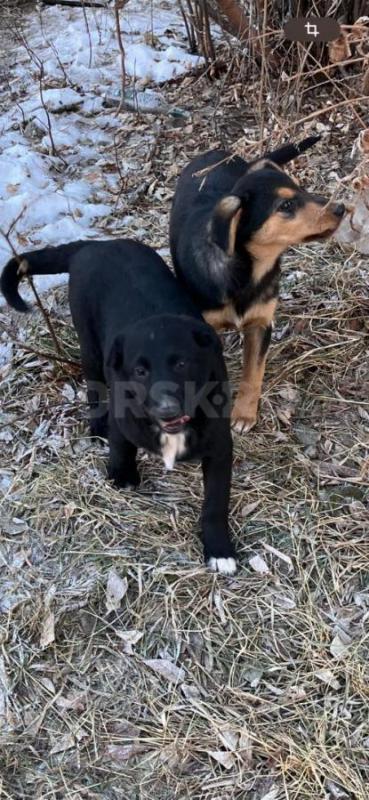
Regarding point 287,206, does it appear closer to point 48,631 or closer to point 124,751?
point 48,631

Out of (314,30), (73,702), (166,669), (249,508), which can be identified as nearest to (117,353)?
(249,508)

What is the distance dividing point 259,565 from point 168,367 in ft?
3.50

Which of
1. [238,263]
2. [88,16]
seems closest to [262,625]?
[238,263]

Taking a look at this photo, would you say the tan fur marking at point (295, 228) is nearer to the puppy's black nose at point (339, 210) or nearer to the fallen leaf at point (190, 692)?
the puppy's black nose at point (339, 210)

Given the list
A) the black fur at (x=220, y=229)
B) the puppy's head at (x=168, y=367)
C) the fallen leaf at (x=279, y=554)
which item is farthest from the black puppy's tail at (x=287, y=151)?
the fallen leaf at (x=279, y=554)

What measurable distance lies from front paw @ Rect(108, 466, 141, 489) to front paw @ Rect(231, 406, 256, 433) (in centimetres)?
62

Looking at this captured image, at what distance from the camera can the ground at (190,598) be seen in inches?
116

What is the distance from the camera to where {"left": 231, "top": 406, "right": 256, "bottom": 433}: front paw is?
166 inches

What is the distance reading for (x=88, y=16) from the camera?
8461 mm

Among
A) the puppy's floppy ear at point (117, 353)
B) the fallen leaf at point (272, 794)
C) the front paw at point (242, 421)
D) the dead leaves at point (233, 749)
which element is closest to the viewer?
the fallen leaf at point (272, 794)

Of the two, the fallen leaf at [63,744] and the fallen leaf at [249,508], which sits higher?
the fallen leaf at [249,508]

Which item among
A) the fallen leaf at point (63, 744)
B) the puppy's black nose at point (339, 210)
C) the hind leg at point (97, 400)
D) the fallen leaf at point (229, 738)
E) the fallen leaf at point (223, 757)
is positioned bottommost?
the fallen leaf at point (223, 757)

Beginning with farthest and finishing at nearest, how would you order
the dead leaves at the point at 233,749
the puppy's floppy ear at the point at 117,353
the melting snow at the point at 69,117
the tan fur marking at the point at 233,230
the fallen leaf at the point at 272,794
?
the melting snow at the point at 69,117 < the tan fur marking at the point at 233,230 < the puppy's floppy ear at the point at 117,353 < the dead leaves at the point at 233,749 < the fallen leaf at the point at 272,794

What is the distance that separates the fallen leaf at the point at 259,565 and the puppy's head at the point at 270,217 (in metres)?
1.39
